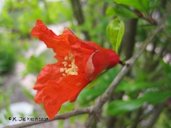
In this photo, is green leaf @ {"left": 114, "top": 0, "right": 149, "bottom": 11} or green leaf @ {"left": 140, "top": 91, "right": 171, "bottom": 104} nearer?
green leaf @ {"left": 114, "top": 0, "right": 149, "bottom": 11}

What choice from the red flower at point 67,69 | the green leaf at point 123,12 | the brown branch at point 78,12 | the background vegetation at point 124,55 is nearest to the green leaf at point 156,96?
the background vegetation at point 124,55

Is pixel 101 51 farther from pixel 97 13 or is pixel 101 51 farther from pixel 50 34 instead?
pixel 97 13

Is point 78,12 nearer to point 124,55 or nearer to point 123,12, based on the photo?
point 124,55

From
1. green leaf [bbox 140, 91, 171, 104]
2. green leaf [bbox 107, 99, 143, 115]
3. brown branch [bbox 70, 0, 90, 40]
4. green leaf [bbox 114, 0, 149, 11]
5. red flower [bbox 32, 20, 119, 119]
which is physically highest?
green leaf [bbox 114, 0, 149, 11]

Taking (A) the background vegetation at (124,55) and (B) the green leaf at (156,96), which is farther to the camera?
(B) the green leaf at (156,96)

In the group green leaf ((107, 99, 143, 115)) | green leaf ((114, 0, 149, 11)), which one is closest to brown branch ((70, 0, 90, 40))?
green leaf ((107, 99, 143, 115))

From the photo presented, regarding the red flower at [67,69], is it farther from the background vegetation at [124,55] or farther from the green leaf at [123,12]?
the green leaf at [123,12]

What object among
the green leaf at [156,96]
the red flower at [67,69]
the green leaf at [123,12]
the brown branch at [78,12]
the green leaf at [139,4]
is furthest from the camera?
the brown branch at [78,12]

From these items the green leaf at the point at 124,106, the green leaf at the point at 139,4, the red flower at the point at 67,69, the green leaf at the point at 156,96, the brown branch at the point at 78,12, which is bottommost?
the green leaf at the point at 124,106

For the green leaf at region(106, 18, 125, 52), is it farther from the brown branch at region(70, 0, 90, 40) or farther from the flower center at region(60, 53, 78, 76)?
the brown branch at region(70, 0, 90, 40)
